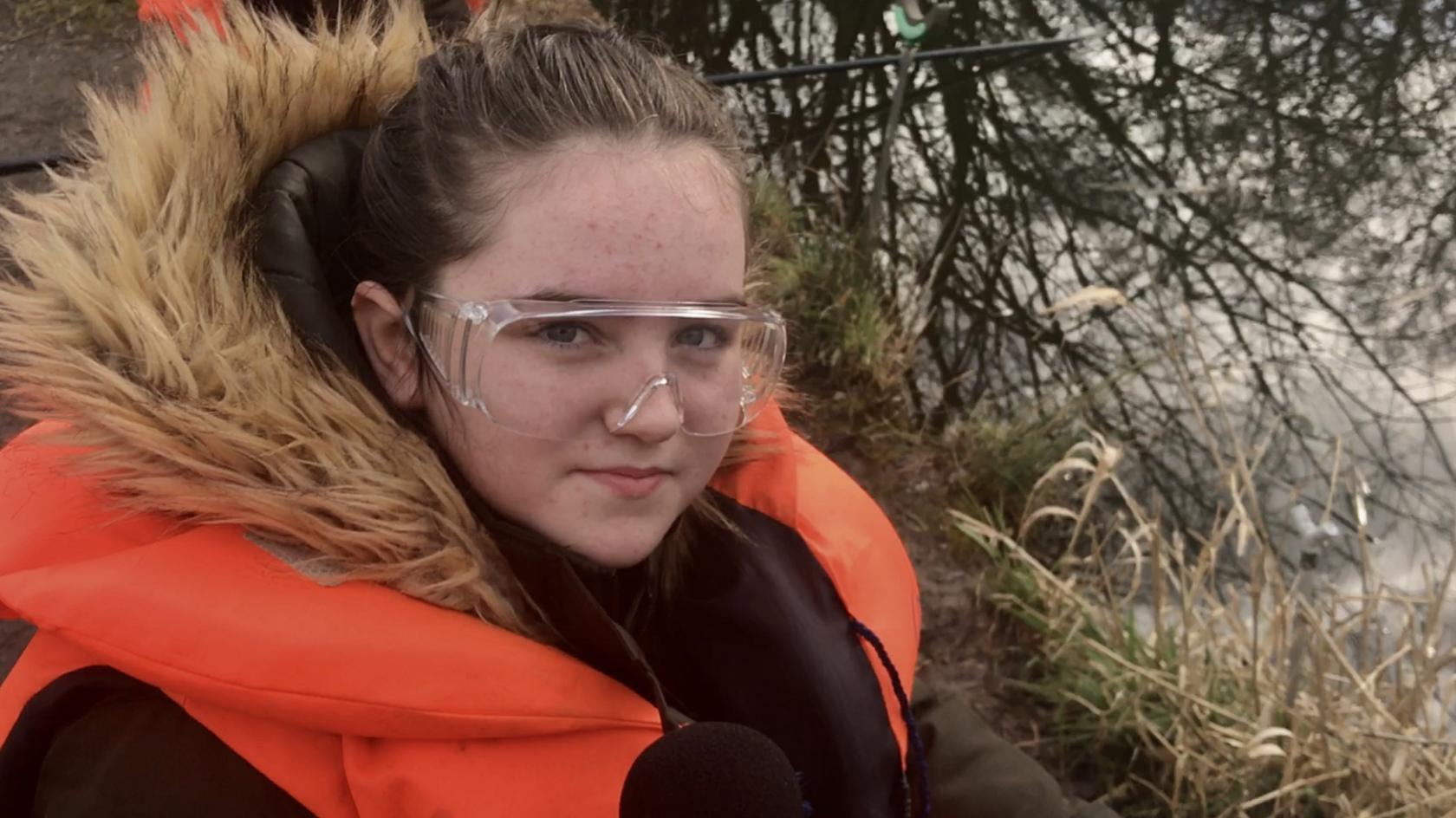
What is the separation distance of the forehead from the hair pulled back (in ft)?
0.07

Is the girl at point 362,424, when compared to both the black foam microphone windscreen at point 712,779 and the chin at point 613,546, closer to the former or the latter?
the chin at point 613,546

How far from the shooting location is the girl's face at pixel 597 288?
1029 mm

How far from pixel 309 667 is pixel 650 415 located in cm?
39


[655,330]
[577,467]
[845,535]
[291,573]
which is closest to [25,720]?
[291,573]

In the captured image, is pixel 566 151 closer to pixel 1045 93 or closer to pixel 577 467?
pixel 577 467

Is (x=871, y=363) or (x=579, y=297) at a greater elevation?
(x=579, y=297)

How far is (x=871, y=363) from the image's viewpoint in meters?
3.08

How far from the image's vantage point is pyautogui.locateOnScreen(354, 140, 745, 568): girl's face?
1.03 meters

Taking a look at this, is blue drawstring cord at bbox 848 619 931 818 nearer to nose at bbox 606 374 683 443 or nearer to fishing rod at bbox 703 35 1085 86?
nose at bbox 606 374 683 443

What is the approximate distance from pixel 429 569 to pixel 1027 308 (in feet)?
9.06

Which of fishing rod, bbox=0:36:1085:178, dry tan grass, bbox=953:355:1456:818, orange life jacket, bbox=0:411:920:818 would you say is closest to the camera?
orange life jacket, bbox=0:411:920:818

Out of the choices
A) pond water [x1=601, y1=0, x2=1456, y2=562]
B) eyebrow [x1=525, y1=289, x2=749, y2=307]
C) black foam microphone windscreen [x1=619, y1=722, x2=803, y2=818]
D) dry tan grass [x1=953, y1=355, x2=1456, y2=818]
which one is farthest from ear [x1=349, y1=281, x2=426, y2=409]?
pond water [x1=601, y1=0, x2=1456, y2=562]

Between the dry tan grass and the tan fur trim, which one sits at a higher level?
the tan fur trim

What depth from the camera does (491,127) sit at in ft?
3.63
